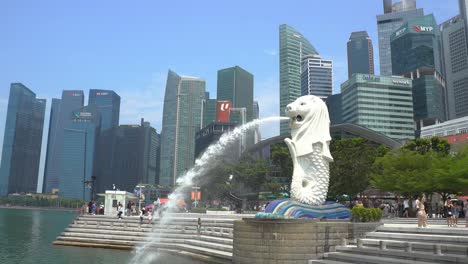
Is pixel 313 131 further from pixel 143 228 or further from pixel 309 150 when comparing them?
pixel 143 228

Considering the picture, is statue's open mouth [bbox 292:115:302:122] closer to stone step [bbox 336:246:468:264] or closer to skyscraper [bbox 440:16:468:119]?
stone step [bbox 336:246:468:264]

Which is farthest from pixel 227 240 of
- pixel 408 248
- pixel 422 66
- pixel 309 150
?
pixel 422 66

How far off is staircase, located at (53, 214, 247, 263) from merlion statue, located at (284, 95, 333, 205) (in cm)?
522

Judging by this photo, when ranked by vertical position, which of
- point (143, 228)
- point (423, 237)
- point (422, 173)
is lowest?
point (143, 228)

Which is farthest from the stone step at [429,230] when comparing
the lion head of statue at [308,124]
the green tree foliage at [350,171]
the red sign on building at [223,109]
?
the red sign on building at [223,109]

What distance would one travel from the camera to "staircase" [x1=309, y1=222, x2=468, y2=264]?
13820 mm

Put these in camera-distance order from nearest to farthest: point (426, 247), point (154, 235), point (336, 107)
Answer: point (426, 247) < point (154, 235) < point (336, 107)

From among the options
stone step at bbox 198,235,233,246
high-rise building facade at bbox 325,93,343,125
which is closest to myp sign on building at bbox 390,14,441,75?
high-rise building facade at bbox 325,93,343,125

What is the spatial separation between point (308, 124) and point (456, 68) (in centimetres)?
19481

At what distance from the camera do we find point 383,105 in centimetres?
13675

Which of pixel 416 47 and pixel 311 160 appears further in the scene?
pixel 416 47

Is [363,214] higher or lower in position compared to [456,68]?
lower

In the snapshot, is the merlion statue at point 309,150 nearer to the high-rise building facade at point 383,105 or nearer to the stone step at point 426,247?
the stone step at point 426,247

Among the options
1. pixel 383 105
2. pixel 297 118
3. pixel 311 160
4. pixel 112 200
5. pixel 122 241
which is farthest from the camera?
pixel 383 105
